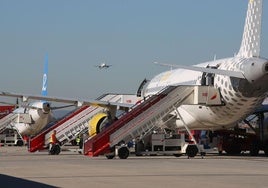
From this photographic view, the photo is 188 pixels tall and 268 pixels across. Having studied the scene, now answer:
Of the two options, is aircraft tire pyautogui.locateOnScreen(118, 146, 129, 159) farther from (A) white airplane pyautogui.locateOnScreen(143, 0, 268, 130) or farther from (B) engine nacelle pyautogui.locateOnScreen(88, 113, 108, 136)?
(B) engine nacelle pyautogui.locateOnScreen(88, 113, 108, 136)

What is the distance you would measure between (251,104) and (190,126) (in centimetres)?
538

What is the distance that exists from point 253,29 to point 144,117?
6856 mm

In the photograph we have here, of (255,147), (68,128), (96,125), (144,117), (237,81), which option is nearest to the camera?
(237,81)

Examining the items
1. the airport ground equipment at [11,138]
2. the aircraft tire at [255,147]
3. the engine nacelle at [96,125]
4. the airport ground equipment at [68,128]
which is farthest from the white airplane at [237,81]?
the airport ground equipment at [11,138]

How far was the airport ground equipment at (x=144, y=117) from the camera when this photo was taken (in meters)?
30.7

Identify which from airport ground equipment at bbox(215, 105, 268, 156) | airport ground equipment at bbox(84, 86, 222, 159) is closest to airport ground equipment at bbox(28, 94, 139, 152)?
airport ground equipment at bbox(215, 105, 268, 156)

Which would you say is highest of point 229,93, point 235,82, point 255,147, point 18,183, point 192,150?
point 235,82

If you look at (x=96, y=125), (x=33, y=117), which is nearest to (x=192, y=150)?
(x=96, y=125)

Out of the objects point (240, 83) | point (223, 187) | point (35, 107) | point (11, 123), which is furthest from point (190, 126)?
point (11, 123)

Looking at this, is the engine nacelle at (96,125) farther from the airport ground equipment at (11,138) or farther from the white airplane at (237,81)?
the airport ground equipment at (11,138)

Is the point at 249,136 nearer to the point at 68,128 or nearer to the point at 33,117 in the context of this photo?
the point at 68,128

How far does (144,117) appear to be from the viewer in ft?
104

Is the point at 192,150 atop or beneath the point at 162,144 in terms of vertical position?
beneath

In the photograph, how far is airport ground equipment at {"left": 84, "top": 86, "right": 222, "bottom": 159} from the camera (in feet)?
101
